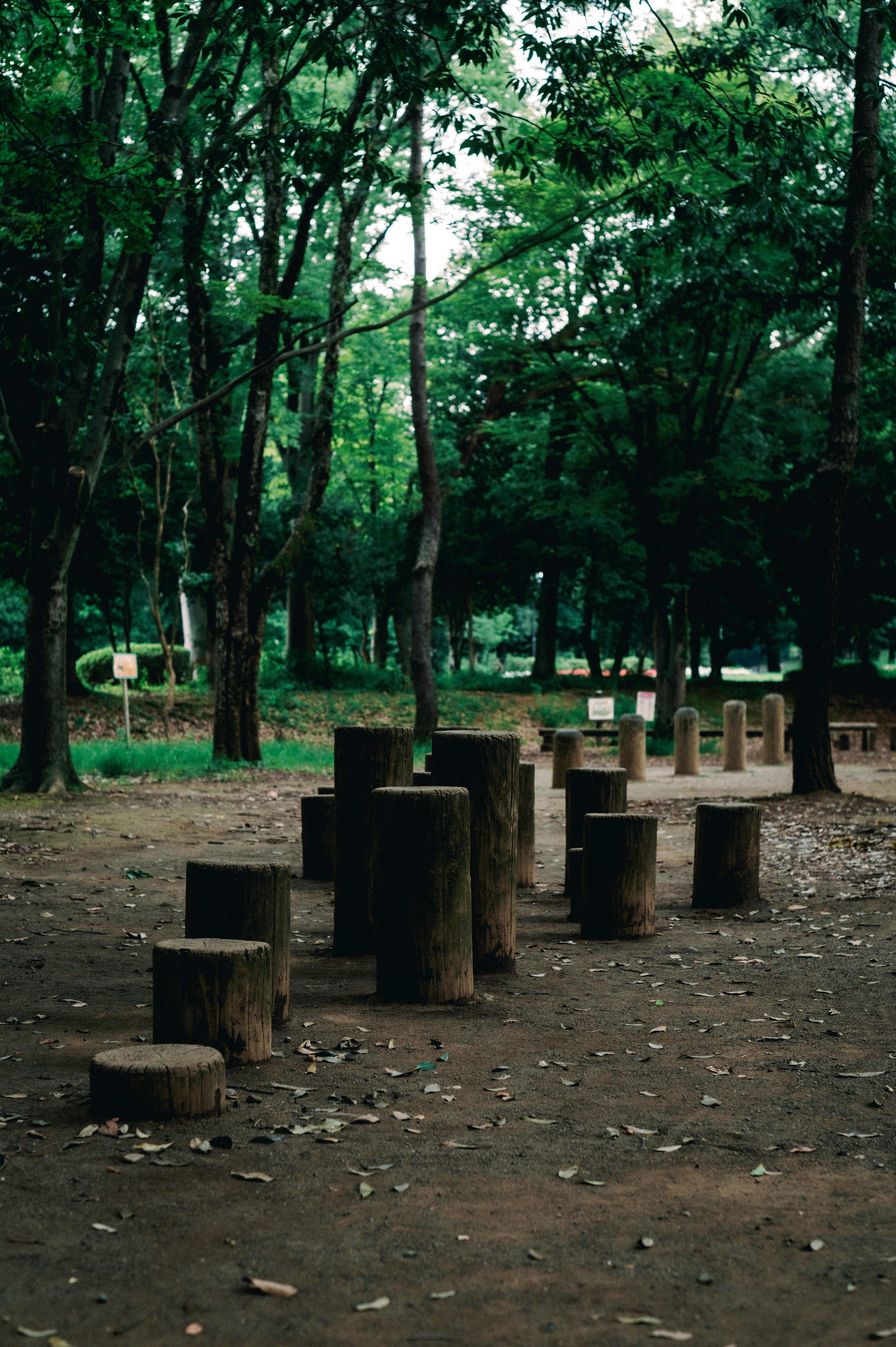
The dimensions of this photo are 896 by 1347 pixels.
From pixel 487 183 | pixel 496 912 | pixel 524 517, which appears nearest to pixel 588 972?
pixel 496 912

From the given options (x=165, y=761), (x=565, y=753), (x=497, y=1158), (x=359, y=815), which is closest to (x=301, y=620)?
(x=165, y=761)

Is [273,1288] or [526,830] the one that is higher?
[526,830]

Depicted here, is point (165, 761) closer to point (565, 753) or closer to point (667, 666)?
point (565, 753)

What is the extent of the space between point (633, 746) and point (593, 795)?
28.8 ft

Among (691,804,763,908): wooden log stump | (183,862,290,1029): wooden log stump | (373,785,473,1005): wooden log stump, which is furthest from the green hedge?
(373,785,473,1005): wooden log stump

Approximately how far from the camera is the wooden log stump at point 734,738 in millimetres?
18062

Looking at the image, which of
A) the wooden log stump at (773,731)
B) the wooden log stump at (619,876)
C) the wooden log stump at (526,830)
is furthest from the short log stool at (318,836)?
the wooden log stump at (773,731)

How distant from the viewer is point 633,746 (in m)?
16.8

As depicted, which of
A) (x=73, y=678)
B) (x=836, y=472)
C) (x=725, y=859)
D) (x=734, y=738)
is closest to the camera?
(x=725, y=859)

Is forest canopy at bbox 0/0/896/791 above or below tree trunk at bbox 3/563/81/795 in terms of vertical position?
above

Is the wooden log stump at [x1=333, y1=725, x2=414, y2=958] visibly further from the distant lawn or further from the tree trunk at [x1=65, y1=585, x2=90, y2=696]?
the tree trunk at [x1=65, y1=585, x2=90, y2=696]

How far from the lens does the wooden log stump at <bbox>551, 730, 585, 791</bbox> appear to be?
15.2 m

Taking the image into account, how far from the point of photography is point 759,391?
862 inches

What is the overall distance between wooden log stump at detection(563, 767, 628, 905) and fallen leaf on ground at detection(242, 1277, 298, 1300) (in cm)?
537
